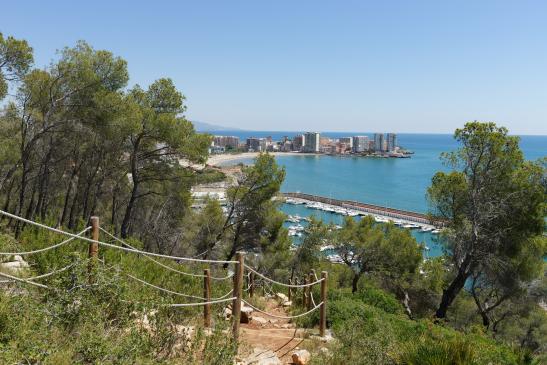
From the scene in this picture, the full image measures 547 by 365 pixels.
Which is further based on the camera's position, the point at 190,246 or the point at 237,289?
the point at 190,246

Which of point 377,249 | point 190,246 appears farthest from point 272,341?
point 190,246

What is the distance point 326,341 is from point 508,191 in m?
8.22

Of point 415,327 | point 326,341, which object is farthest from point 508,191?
point 326,341

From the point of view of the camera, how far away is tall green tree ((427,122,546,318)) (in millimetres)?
11281

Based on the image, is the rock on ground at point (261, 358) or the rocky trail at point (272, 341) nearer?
the rock on ground at point (261, 358)

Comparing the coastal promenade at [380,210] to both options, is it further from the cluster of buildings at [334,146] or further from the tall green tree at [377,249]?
the cluster of buildings at [334,146]

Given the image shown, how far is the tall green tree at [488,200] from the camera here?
11281 mm

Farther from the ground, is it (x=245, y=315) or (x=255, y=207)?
(x=255, y=207)

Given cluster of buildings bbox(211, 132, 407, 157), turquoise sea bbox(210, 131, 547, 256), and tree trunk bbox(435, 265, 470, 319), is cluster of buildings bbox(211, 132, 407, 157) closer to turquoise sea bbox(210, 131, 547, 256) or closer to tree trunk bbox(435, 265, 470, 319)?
turquoise sea bbox(210, 131, 547, 256)

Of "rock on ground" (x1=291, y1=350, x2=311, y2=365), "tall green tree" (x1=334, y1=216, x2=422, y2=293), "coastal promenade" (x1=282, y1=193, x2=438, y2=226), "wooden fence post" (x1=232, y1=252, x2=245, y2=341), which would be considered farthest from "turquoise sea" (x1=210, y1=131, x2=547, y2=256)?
"wooden fence post" (x1=232, y1=252, x2=245, y2=341)

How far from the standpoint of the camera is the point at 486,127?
11.5m

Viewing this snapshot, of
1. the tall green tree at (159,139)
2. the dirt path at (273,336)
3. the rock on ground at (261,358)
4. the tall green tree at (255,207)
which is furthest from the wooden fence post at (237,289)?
the tall green tree at (255,207)

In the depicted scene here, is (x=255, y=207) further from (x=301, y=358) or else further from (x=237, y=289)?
(x=301, y=358)

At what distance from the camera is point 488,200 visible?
11750mm
